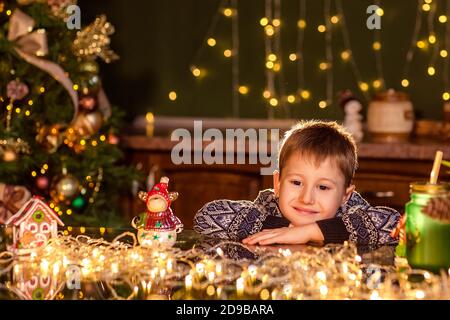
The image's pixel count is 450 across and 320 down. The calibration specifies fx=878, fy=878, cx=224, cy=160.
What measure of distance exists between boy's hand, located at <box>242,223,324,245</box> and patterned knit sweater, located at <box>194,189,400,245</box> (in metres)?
0.03

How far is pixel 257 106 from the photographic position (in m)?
4.15

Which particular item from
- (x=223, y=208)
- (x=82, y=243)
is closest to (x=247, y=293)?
(x=82, y=243)

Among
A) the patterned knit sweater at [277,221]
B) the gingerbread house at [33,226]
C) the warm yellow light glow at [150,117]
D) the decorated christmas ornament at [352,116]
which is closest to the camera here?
the gingerbread house at [33,226]

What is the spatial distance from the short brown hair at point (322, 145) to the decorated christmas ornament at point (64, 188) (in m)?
1.52

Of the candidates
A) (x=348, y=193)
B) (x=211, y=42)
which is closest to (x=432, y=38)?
(x=211, y=42)

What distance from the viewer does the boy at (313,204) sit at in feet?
5.74

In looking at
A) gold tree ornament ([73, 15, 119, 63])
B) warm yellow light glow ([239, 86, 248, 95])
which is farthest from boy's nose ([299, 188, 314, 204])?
warm yellow light glow ([239, 86, 248, 95])

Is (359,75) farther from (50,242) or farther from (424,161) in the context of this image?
(50,242)

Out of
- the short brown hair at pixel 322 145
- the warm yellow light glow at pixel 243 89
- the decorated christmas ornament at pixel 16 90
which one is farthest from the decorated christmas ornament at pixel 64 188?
the short brown hair at pixel 322 145

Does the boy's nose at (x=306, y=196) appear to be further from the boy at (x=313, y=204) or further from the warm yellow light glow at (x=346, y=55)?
the warm yellow light glow at (x=346, y=55)

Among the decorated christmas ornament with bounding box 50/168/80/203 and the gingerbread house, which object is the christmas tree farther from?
the gingerbread house

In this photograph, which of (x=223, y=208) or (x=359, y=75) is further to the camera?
(x=359, y=75)

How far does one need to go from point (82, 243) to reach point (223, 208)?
0.46m

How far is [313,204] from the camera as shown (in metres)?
1.76
